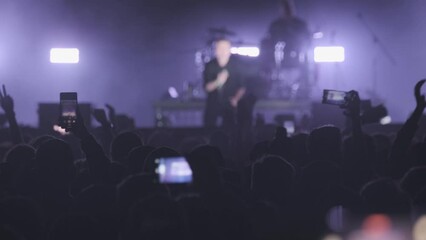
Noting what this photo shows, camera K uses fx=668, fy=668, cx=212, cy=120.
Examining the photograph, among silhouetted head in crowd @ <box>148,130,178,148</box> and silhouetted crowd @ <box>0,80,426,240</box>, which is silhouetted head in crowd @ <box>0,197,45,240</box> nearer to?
silhouetted crowd @ <box>0,80,426,240</box>

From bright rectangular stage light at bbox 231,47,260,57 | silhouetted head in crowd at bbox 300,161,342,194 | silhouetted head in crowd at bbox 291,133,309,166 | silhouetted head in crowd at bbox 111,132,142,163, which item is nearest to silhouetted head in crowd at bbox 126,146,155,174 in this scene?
silhouetted head in crowd at bbox 111,132,142,163

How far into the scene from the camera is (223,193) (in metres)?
4.08

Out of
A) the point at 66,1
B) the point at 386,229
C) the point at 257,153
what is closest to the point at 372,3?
the point at 66,1

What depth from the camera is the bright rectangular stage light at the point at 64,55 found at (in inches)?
645

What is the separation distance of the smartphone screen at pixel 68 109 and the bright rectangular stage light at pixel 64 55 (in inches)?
437

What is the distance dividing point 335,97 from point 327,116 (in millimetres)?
3329

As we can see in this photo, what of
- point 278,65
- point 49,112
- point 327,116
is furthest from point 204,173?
point 278,65

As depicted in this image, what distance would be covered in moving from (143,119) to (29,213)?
1377 centimetres

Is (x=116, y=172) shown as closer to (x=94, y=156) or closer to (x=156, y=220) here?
(x=94, y=156)

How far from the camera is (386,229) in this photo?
351 centimetres

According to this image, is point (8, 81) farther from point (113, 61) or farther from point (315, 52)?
point (315, 52)

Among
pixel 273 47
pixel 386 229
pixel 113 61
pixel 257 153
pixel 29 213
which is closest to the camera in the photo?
pixel 386 229

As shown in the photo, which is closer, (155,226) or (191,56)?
(155,226)

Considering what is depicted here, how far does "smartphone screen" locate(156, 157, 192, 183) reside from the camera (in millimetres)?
4219
